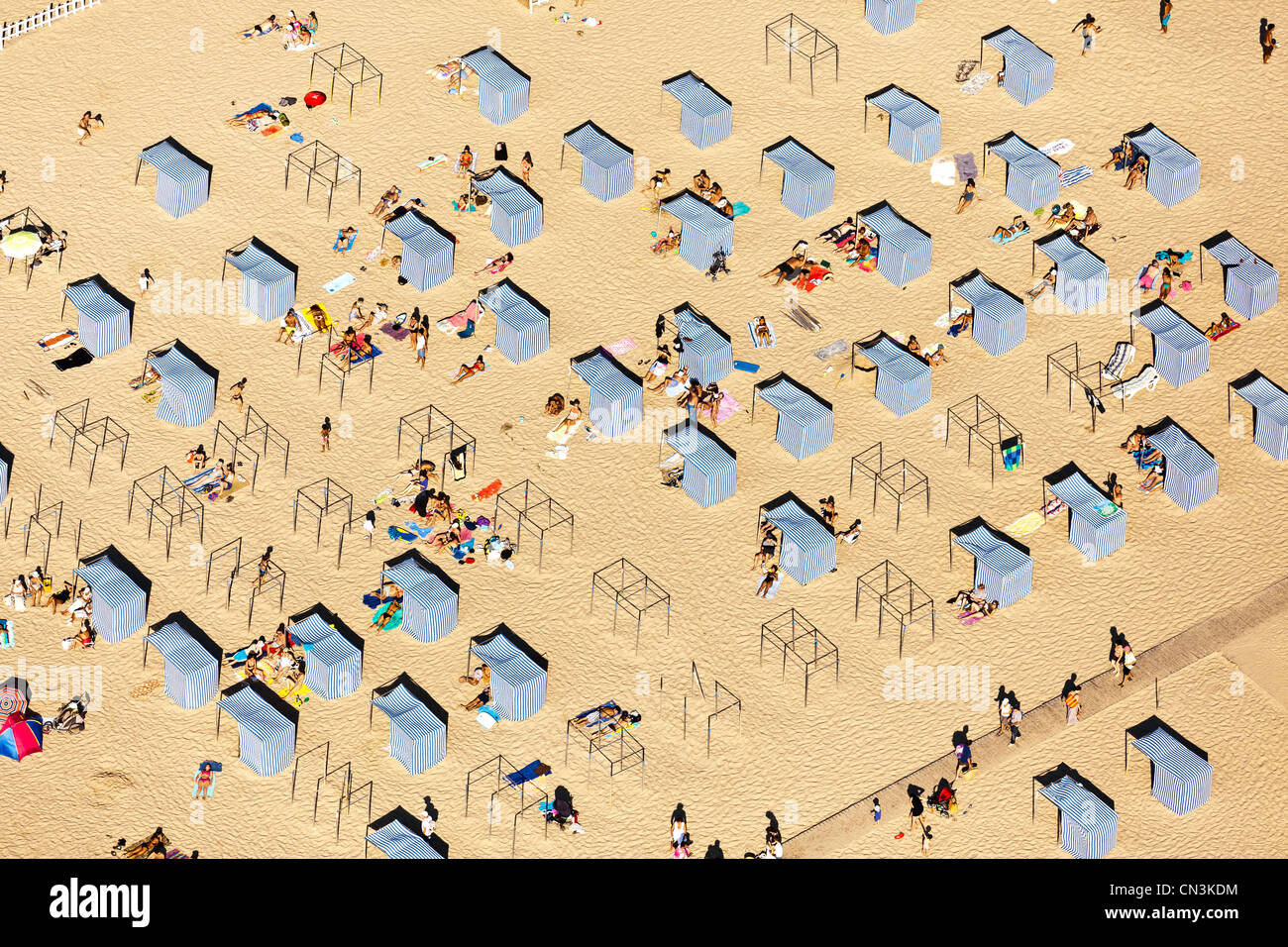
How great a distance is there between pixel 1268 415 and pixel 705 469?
21.4m

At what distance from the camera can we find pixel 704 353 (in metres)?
87.8

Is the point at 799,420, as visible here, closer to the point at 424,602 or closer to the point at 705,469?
the point at 705,469

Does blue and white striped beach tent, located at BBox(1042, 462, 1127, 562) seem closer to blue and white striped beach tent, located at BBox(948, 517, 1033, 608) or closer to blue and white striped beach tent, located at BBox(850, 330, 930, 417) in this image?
blue and white striped beach tent, located at BBox(948, 517, 1033, 608)

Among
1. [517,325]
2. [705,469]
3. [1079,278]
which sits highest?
[1079,278]

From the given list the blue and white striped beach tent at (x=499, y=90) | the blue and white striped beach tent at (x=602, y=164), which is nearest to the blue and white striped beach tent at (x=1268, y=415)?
the blue and white striped beach tent at (x=602, y=164)

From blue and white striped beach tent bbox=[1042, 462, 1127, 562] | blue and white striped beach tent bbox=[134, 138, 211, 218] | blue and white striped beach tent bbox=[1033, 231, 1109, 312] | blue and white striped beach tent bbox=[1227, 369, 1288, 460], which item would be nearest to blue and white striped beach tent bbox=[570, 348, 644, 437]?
blue and white striped beach tent bbox=[1042, 462, 1127, 562]

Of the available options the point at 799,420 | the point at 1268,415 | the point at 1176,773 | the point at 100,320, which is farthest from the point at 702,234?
the point at 1176,773

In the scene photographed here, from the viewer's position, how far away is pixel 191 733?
77.8 meters

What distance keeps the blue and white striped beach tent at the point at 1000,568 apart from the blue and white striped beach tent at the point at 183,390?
2833 centimetres

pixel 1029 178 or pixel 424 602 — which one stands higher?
pixel 1029 178

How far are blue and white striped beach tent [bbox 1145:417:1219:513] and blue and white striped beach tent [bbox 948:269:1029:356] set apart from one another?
6.89 m

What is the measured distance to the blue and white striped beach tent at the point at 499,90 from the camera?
9675 cm

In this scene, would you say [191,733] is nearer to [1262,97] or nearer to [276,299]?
[276,299]
